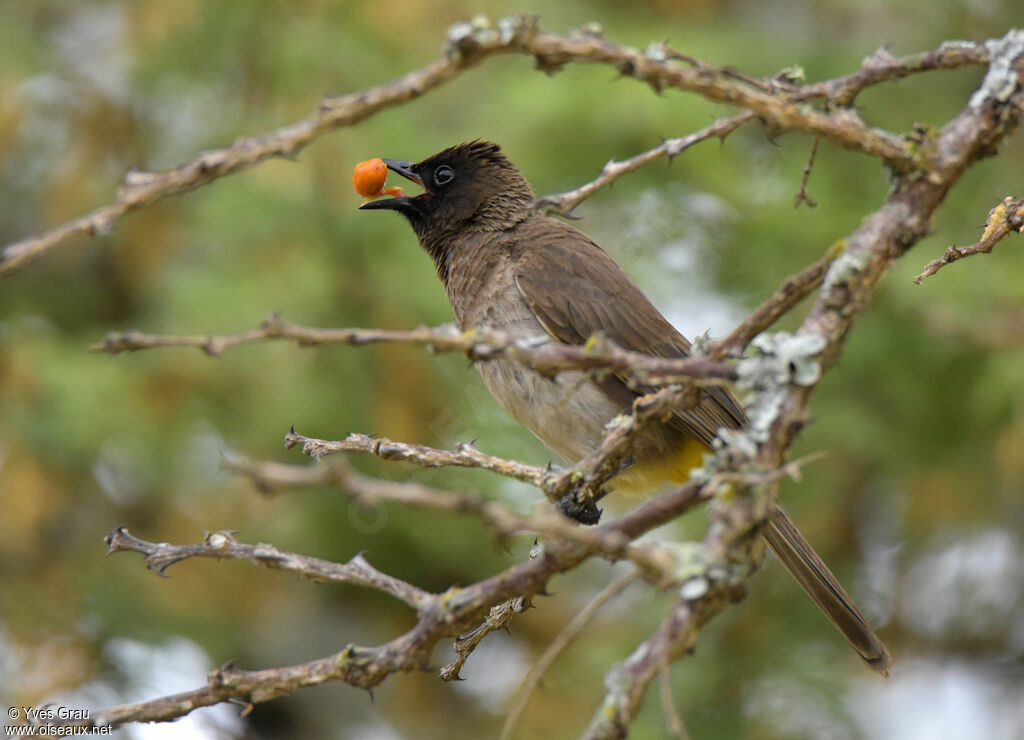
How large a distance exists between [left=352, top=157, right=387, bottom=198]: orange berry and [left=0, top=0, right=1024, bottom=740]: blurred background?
186 cm

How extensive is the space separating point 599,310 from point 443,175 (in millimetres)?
981

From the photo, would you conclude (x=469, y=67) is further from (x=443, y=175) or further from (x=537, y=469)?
(x=443, y=175)

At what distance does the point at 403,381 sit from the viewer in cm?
620

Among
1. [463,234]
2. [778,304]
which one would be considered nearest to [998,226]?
[778,304]

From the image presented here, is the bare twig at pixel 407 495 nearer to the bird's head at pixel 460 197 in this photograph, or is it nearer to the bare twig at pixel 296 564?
the bare twig at pixel 296 564

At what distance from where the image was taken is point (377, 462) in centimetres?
593

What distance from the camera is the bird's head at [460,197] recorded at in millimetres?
4344

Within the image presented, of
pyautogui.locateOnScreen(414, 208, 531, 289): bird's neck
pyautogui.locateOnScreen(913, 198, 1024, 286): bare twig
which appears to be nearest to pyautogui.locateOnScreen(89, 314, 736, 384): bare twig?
pyautogui.locateOnScreen(913, 198, 1024, 286): bare twig

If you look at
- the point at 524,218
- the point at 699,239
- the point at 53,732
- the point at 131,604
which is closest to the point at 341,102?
the point at 53,732

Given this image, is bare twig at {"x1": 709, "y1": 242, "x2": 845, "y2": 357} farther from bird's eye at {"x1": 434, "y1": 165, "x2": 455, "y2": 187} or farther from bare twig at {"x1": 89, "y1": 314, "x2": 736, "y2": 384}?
bird's eye at {"x1": 434, "y1": 165, "x2": 455, "y2": 187}

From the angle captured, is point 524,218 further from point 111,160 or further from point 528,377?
point 111,160

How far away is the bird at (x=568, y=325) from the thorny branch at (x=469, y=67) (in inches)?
72.1

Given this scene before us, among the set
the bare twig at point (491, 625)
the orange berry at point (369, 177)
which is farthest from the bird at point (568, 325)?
the bare twig at point (491, 625)

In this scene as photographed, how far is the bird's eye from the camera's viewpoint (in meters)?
4.50
